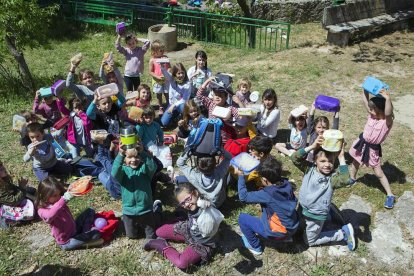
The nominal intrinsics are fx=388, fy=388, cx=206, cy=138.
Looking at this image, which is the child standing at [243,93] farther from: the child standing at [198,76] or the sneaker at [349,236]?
the sneaker at [349,236]

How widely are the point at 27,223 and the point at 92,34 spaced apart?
946cm

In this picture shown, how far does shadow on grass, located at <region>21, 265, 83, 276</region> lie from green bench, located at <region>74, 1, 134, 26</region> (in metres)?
10.2

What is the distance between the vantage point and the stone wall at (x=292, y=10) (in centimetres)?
1352

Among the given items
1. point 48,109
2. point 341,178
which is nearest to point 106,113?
point 48,109

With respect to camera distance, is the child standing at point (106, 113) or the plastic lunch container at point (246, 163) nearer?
the plastic lunch container at point (246, 163)

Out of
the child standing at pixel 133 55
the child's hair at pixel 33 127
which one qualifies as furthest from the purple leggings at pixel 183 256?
the child standing at pixel 133 55

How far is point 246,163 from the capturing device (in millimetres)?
4738

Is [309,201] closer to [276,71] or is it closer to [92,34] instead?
[276,71]

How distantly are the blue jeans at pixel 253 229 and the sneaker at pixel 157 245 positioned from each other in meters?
0.89

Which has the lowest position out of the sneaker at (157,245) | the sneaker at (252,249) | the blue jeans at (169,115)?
the sneaker at (252,249)

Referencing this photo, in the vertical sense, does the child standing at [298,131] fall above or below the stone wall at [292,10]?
below

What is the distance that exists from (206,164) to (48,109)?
3065 mm

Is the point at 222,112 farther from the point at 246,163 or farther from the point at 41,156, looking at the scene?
the point at 41,156

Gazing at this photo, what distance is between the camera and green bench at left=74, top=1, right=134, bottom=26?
43.2ft
